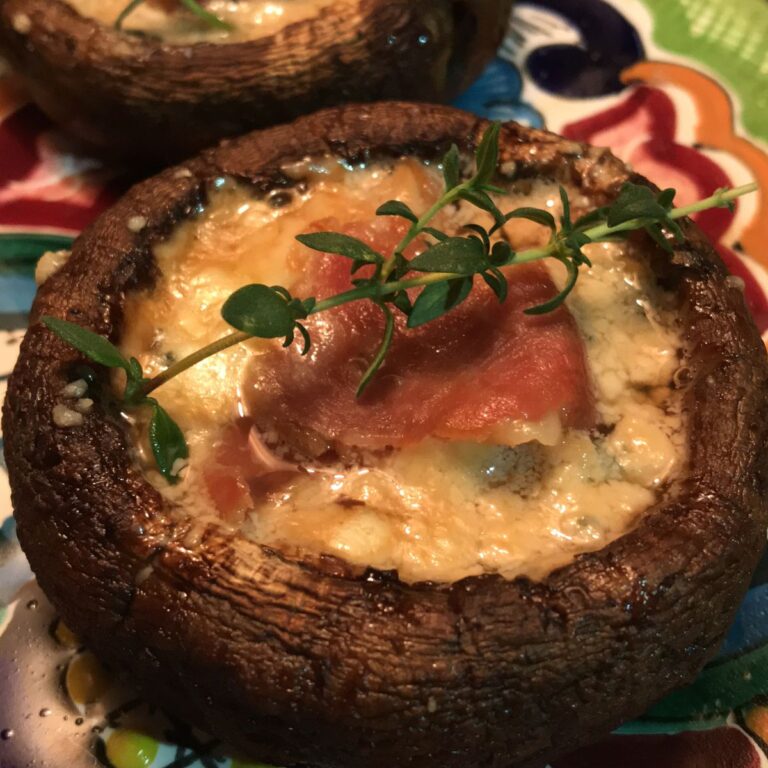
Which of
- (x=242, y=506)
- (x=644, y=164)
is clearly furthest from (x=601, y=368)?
(x=644, y=164)

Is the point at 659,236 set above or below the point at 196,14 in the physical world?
above

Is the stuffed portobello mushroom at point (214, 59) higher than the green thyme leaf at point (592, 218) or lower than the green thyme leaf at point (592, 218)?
lower

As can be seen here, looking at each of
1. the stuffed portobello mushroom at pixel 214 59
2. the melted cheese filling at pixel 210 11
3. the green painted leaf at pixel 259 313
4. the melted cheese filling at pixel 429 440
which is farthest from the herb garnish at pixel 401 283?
the melted cheese filling at pixel 210 11

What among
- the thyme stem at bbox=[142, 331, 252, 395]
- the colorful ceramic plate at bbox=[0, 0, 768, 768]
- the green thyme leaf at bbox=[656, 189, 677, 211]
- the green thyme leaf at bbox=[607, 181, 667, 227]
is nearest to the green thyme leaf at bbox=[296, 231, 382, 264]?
the thyme stem at bbox=[142, 331, 252, 395]

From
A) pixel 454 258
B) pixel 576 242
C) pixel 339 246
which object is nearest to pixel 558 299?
pixel 576 242

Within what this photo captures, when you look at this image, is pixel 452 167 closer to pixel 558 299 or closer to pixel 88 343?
pixel 558 299

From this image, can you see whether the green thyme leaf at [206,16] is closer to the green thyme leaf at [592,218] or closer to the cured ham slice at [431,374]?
the cured ham slice at [431,374]
